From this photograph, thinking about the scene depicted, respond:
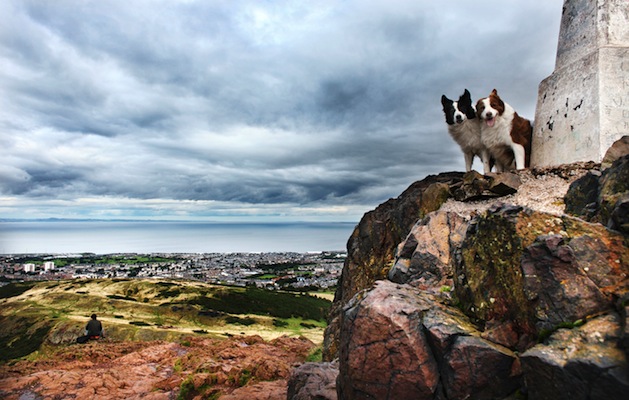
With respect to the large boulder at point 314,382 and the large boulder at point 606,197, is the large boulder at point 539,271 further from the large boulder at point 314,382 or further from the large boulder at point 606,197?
the large boulder at point 314,382

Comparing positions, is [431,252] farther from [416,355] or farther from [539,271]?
[539,271]

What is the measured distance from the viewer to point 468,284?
9.97 meters

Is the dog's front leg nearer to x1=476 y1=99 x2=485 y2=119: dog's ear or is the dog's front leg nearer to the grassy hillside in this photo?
x1=476 y1=99 x2=485 y2=119: dog's ear

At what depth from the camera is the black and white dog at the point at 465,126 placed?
1956 centimetres

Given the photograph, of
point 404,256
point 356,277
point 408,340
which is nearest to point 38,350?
point 356,277

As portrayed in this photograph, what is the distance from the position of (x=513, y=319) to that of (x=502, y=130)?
1406 cm

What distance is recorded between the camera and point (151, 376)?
75.7 ft

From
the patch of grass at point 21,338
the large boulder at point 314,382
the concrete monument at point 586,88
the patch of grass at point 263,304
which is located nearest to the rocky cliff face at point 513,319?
the large boulder at point 314,382

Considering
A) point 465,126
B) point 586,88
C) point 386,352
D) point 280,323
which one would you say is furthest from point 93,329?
point 586,88

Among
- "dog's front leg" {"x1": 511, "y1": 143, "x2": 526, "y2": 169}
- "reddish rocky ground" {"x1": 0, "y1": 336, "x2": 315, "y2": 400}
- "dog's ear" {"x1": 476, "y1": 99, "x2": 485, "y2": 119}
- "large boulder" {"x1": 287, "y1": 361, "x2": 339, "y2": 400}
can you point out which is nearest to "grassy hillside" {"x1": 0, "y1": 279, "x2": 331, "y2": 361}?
"reddish rocky ground" {"x1": 0, "y1": 336, "x2": 315, "y2": 400}

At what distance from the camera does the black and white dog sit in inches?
770

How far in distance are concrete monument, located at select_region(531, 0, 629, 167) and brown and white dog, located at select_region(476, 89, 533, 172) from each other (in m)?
1.46

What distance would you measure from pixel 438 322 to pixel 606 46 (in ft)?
58.4

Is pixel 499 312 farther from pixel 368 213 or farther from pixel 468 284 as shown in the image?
pixel 368 213
